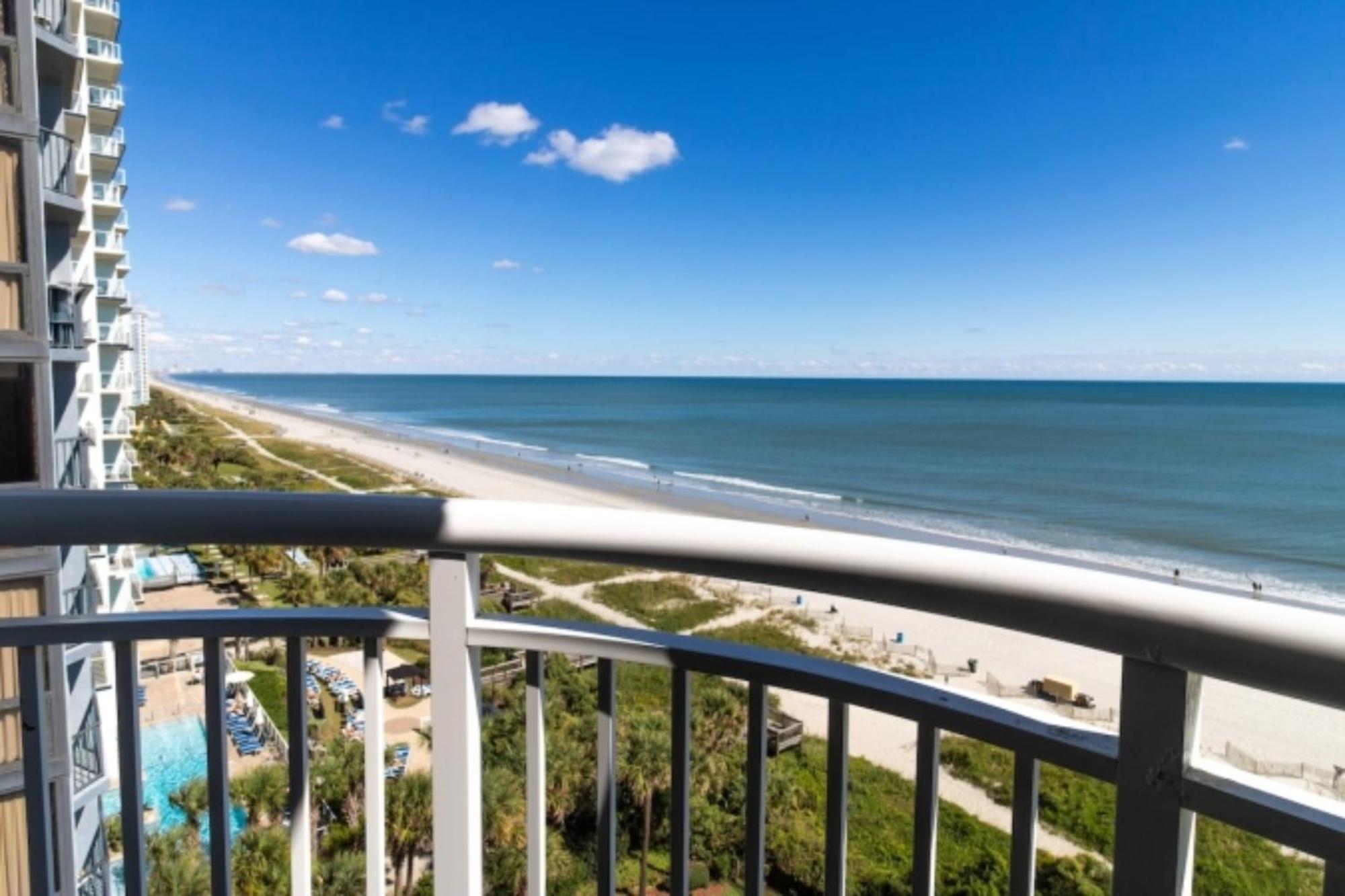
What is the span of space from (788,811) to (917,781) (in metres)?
2.63

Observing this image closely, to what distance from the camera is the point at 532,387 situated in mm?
138750

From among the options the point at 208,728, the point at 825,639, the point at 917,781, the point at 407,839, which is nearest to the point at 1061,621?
the point at 917,781

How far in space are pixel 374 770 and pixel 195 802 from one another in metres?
0.61

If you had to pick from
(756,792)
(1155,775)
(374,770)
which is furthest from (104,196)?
(1155,775)

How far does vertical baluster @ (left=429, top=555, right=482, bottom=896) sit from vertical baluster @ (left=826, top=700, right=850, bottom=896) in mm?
471

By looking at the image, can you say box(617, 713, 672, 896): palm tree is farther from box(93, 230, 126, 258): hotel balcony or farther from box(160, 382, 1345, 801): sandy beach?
box(93, 230, 126, 258): hotel balcony

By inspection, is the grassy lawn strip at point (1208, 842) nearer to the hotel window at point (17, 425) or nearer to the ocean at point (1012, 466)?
the hotel window at point (17, 425)

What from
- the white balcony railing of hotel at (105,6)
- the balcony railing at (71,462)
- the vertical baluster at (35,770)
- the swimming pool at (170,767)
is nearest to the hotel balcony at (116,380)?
the white balcony railing of hotel at (105,6)

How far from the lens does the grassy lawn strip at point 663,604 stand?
15.6m

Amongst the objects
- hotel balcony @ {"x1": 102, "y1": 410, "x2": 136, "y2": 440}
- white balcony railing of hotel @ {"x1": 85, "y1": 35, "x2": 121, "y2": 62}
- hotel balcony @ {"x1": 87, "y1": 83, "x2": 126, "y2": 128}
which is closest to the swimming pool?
hotel balcony @ {"x1": 102, "y1": 410, "x2": 136, "y2": 440}

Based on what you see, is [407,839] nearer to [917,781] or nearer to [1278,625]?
[917,781]

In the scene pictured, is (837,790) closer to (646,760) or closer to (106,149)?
(646,760)

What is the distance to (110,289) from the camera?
1484cm

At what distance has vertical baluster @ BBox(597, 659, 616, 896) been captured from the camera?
99 cm
